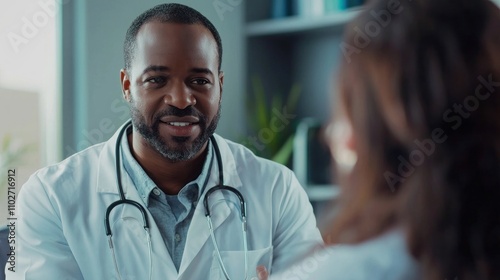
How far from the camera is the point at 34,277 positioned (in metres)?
0.89

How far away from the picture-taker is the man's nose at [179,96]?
0.93m

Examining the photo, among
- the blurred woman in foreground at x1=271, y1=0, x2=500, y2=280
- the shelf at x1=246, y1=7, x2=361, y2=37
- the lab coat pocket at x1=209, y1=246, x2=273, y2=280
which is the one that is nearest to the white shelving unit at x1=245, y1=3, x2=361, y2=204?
the shelf at x1=246, y1=7, x2=361, y2=37

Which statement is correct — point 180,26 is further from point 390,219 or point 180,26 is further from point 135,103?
point 390,219

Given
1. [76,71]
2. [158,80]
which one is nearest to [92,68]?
[76,71]

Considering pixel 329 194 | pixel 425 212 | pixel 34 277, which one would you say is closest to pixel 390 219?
pixel 425 212

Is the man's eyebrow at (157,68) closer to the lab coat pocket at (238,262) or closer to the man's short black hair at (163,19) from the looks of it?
the man's short black hair at (163,19)

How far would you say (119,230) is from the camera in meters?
0.90

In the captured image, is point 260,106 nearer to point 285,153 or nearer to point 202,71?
point 285,153

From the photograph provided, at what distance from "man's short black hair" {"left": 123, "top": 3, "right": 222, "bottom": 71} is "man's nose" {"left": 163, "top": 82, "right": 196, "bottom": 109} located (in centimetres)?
8

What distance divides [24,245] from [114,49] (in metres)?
0.32

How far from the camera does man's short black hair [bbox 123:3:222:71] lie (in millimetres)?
927

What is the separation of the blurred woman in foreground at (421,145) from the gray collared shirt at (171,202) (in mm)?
441

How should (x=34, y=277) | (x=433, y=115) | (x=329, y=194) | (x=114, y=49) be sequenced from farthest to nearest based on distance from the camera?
(x=329, y=194) < (x=114, y=49) < (x=34, y=277) < (x=433, y=115)

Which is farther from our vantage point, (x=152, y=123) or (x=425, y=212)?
(x=152, y=123)
